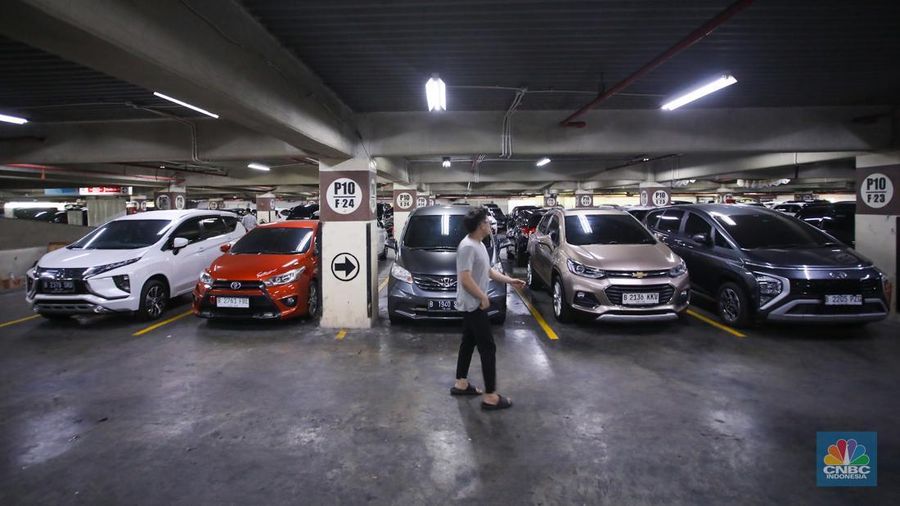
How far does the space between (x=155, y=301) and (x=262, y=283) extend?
228cm

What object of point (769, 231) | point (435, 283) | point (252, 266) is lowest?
point (435, 283)

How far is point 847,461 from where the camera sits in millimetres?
3094

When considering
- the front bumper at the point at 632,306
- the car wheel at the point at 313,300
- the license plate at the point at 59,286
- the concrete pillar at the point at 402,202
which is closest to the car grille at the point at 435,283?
the front bumper at the point at 632,306

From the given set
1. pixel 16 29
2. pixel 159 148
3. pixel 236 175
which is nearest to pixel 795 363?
pixel 16 29

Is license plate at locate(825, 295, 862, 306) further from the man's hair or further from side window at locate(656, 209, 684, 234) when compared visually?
the man's hair

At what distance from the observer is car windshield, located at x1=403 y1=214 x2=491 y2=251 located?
A: 7.03 meters

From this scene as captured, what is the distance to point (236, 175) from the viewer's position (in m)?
18.8

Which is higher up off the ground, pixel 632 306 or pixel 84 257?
pixel 84 257

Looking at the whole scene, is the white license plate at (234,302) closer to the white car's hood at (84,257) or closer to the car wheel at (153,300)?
the car wheel at (153,300)

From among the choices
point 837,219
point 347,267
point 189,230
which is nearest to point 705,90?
point 347,267

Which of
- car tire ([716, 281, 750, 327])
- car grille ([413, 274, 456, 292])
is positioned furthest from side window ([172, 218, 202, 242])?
car tire ([716, 281, 750, 327])

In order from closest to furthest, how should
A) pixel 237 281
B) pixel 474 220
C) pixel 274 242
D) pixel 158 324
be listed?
1. pixel 474 220
2. pixel 237 281
3. pixel 158 324
4. pixel 274 242

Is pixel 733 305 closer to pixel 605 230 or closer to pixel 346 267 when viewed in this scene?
pixel 605 230

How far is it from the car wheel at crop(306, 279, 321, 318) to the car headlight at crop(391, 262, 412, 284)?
5.10 ft
